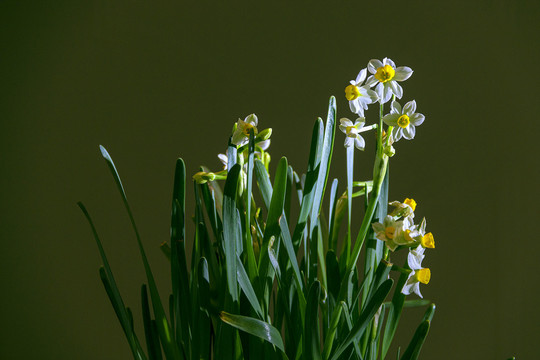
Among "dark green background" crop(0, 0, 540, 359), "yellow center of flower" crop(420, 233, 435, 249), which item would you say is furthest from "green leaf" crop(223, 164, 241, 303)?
"dark green background" crop(0, 0, 540, 359)

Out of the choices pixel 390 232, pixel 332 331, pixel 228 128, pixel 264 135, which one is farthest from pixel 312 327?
pixel 228 128

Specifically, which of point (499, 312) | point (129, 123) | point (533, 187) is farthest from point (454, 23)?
point (129, 123)

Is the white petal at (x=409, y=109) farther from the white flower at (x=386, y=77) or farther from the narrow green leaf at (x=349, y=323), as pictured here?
the narrow green leaf at (x=349, y=323)

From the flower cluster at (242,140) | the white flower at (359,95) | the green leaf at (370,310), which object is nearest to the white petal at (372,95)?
the white flower at (359,95)

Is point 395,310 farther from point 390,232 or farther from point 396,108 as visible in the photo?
point 396,108

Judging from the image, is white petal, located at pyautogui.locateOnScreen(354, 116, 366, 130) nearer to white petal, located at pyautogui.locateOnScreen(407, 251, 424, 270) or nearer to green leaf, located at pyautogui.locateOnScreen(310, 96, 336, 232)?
green leaf, located at pyautogui.locateOnScreen(310, 96, 336, 232)

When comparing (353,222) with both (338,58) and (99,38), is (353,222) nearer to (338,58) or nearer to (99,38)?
(338,58)

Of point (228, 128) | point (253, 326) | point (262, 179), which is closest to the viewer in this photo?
point (253, 326)
